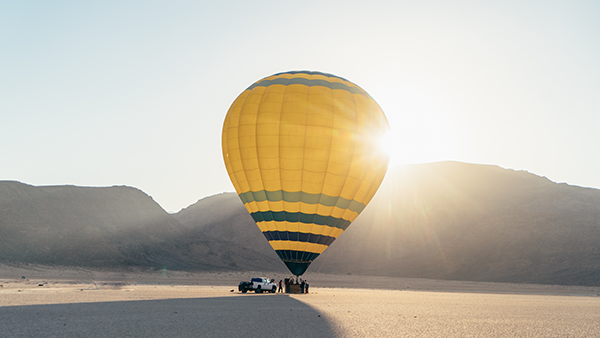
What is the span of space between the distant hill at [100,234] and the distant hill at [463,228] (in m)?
25.7

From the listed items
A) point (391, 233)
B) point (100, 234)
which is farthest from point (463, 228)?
point (100, 234)

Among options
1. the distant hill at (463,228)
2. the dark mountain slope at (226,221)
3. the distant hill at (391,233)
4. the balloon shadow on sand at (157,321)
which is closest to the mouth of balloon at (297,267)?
the balloon shadow on sand at (157,321)

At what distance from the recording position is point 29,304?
19656mm

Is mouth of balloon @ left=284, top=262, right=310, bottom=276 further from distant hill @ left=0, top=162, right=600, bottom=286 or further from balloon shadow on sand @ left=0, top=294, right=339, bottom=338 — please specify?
distant hill @ left=0, top=162, right=600, bottom=286

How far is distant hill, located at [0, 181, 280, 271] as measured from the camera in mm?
81875

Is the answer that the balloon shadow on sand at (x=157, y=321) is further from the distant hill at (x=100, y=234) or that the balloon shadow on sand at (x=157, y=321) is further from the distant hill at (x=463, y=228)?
the distant hill at (x=463, y=228)

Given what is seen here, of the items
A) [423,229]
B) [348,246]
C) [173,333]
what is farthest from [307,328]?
[423,229]

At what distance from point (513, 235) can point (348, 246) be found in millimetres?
40711

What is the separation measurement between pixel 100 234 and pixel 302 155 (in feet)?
242

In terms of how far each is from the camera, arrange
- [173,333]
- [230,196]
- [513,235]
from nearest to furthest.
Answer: [173,333]
[513,235]
[230,196]

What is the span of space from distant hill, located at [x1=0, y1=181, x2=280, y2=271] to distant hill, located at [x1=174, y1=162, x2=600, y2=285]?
25700 millimetres

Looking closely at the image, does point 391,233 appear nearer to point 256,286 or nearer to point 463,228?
point 463,228

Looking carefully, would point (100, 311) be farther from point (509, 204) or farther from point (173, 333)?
point (509, 204)

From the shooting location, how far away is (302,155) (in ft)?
97.1
